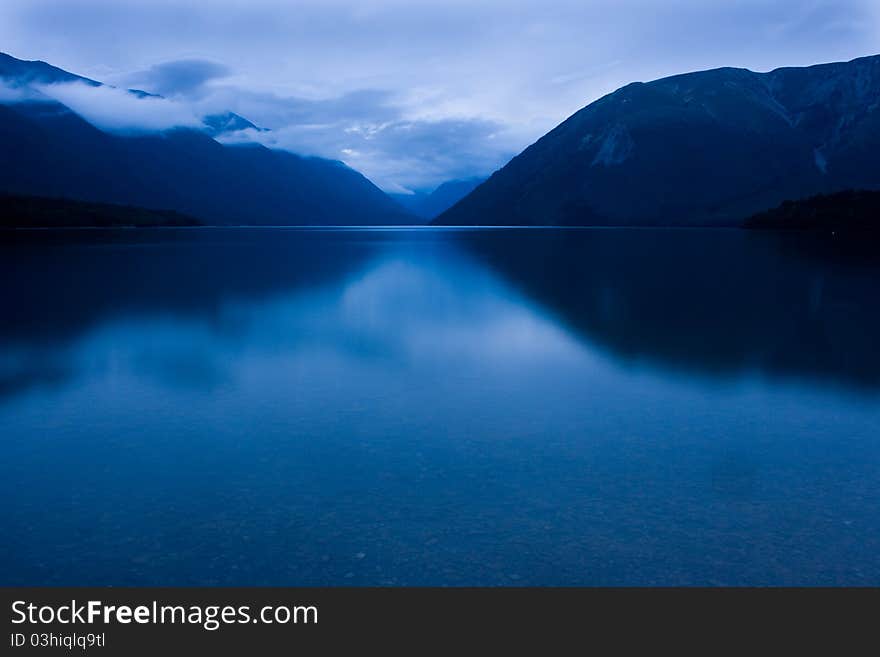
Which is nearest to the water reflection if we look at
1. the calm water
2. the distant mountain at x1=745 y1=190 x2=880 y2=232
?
the calm water

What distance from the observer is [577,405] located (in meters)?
16.1

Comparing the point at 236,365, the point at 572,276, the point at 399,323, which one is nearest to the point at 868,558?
the point at 236,365

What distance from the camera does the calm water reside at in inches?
339

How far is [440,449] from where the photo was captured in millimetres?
12969

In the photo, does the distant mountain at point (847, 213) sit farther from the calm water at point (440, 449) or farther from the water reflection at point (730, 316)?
the calm water at point (440, 449)

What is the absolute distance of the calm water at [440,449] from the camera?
8.61 metres

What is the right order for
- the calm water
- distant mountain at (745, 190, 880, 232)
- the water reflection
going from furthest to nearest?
1. distant mountain at (745, 190, 880, 232)
2. the water reflection
3. the calm water

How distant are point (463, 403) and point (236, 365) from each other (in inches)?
318

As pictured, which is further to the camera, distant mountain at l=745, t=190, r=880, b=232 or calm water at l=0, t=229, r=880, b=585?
distant mountain at l=745, t=190, r=880, b=232

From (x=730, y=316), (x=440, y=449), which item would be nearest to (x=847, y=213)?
(x=730, y=316)

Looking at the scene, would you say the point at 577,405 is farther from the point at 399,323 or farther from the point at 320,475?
the point at 399,323

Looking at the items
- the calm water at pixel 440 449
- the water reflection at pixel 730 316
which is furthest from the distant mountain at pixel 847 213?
the calm water at pixel 440 449

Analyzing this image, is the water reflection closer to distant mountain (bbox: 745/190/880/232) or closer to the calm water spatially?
the calm water

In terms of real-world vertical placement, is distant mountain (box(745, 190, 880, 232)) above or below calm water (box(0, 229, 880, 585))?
above
